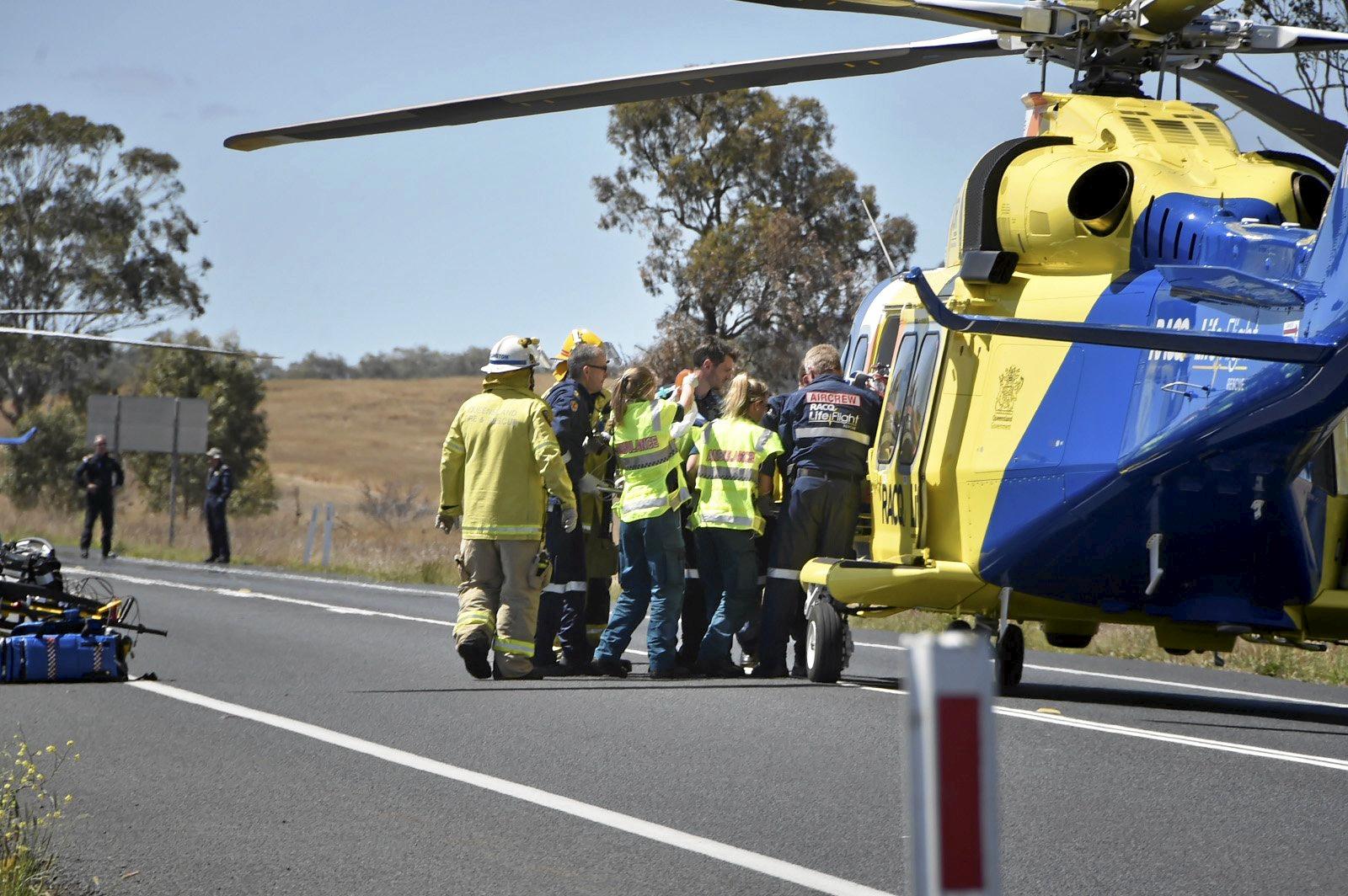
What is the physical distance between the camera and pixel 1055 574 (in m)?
10.0

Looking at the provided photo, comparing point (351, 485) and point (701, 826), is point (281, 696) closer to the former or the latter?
point (701, 826)

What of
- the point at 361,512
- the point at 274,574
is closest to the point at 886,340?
the point at 274,574

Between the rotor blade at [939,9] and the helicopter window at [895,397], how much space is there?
2.11 m

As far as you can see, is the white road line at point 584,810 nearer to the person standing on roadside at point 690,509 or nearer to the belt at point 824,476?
the person standing on roadside at point 690,509

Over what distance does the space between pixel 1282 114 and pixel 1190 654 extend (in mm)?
6925

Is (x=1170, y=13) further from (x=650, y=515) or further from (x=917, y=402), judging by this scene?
(x=650, y=515)

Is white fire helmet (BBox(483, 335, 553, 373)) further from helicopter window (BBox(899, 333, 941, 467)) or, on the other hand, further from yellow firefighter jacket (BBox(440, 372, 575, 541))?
helicopter window (BBox(899, 333, 941, 467))

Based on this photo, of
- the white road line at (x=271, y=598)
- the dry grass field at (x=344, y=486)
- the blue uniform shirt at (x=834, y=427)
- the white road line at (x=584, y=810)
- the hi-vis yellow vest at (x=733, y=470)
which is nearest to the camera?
the white road line at (x=584, y=810)

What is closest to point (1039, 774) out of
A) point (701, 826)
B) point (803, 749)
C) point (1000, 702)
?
point (803, 749)

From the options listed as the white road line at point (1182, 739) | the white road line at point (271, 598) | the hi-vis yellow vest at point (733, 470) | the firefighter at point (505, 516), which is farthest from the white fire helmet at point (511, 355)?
the white road line at point (271, 598)

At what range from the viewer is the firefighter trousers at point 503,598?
1144 centimetres

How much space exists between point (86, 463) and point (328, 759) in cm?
2446

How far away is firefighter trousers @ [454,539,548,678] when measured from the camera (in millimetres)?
11438

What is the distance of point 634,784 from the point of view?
7.61 metres
